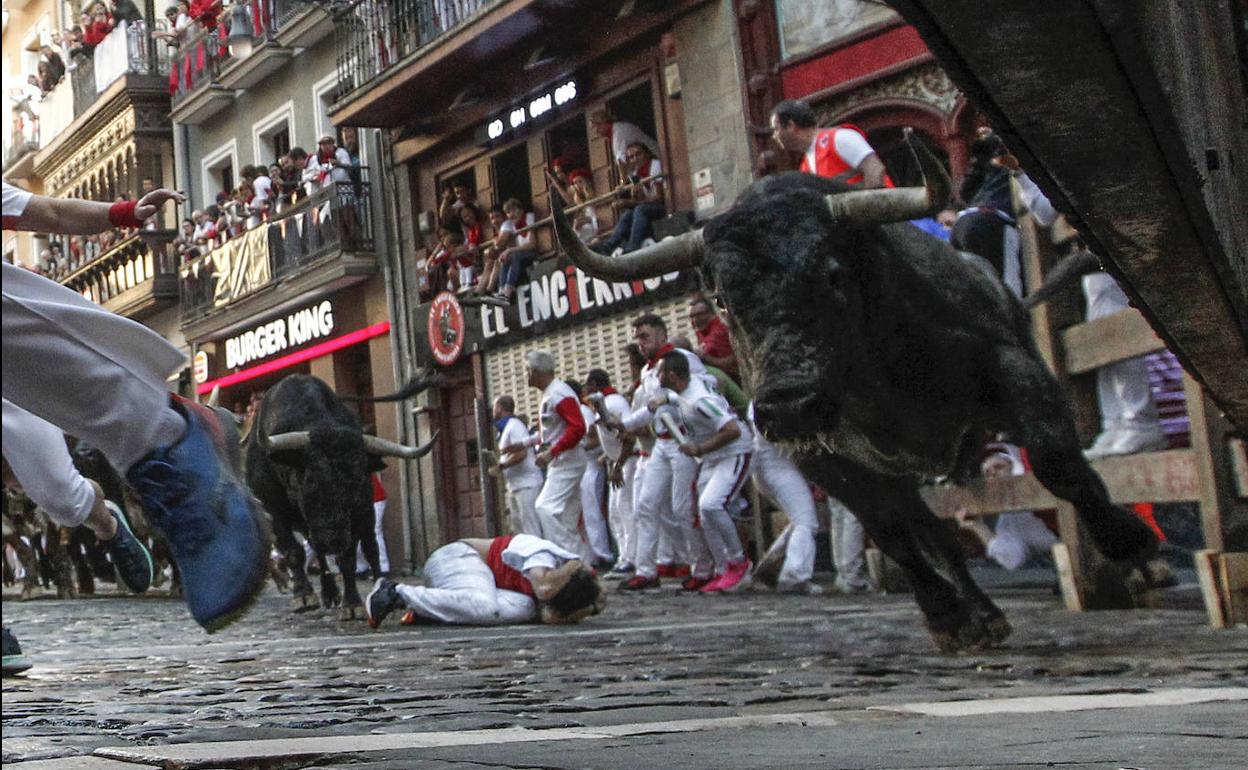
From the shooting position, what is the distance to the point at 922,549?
6742mm

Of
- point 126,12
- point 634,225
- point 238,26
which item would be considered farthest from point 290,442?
point 634,225

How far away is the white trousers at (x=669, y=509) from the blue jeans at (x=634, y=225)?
6.14 metres

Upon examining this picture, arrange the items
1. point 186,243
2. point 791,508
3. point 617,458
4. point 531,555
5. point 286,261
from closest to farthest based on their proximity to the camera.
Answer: point 531,555 → point 791,508 → point 617,458 → point 186,243 → point 286,261

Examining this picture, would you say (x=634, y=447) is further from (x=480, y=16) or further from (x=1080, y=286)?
(x=480, y=16)

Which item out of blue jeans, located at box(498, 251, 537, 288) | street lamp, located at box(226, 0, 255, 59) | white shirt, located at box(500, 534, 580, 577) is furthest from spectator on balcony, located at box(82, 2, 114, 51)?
blue jeans, located at box(498, 251, 537, 288)

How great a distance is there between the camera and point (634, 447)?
14898mm

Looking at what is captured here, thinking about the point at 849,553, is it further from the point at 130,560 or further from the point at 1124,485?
the point at 130,560

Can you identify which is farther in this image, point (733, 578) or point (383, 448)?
point (383, 448)

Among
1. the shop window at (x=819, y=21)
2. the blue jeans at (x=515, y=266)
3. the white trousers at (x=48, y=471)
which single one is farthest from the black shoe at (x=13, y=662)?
the blue jeans at (x=515, y=266)

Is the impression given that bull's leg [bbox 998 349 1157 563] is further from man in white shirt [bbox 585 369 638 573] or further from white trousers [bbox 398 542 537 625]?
man in white shirt [bbox 585 369 638 573]

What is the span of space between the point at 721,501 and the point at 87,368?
33.4 ft

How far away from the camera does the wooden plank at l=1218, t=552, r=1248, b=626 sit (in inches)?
270

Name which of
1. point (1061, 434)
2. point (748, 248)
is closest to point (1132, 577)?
point (1061, 434)

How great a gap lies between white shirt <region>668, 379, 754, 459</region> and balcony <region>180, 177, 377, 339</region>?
6.65m
